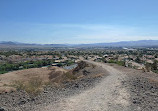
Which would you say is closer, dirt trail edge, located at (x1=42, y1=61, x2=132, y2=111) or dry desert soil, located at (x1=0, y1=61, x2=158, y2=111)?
dirt trail edge, located at (x1=42, y1=61, x2=132, y2=111)

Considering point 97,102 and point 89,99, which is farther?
point 89,99

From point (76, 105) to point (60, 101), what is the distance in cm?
128

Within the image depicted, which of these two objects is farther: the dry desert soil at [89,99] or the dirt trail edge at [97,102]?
the dry desert soil at [89,99]

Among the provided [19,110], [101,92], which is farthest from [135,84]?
[19,110]

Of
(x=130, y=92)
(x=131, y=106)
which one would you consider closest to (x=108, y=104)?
(x=131, y=106)

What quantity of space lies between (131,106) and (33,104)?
A: 558cm

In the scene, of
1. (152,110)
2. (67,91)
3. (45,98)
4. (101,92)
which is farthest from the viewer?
(67,91)

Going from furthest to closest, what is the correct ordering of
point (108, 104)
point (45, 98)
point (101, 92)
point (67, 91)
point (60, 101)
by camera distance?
1. point (67, 91)
2. point (101, 92)
3. point (45, 98)
4. point (60, 101)
5. point (108, 104)

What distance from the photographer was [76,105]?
9602 millimetres

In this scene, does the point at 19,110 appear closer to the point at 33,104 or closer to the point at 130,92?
the point at 33,104

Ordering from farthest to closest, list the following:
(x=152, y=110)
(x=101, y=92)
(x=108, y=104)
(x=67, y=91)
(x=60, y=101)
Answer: (x=67, y=91)
(x=101, y=92)
(x=60, y=101)
(x=108, y=104)
(x=152, y=110)

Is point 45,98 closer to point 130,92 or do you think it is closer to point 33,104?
point 33,104

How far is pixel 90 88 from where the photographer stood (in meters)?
13.4

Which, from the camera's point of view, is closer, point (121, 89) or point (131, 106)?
point (131, 106)
